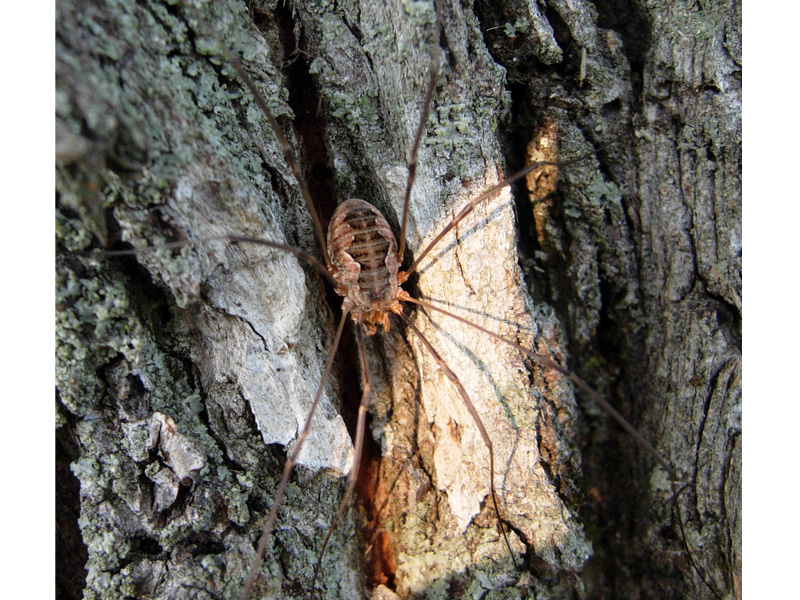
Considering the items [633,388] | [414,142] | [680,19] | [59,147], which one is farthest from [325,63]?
[633,388]

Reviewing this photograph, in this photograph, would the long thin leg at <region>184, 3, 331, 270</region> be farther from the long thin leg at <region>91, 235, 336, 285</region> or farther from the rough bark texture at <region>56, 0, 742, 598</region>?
the long thin leg at <region>91, 235, 336, 285</region>

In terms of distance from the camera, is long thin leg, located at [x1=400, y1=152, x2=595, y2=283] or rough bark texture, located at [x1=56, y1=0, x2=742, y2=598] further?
long thin leg, located at [x1=400, y1=152, x2=595, y2=283]

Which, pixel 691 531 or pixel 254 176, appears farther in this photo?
pixel 691 531

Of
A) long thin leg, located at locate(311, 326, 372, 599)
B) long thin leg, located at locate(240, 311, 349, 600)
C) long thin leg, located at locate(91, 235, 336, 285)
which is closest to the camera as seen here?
long thin leg, located at locate(91, 235, 336, 285)

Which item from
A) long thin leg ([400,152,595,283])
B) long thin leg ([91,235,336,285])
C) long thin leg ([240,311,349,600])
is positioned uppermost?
long thin leg ([400,152,595,283])

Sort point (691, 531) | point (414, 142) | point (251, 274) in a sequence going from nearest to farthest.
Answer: point (251, 274) → point (414, 142) → point (691, 531)

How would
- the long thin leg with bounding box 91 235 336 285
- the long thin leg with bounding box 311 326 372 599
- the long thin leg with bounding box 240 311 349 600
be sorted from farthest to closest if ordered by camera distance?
the long thin leg with bounding box 311 326 372 599
the long thin leg with bounding box 240 311 349 600
the long thin leg with bounding box 91 235 336 285

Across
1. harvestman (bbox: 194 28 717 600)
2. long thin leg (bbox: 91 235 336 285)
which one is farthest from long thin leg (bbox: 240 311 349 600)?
long thin leg (bbox: 91 235 336 285)

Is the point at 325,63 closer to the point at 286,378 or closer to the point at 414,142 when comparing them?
the point at 414,142

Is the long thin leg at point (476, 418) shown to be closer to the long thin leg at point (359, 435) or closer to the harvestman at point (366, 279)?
the harvestman at point (366, 279)
